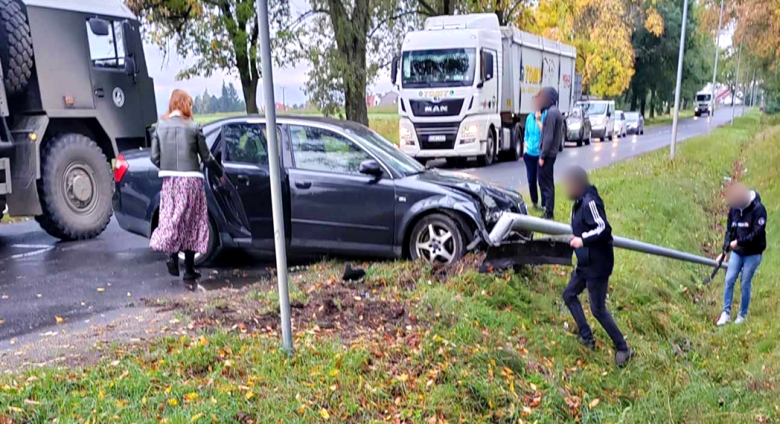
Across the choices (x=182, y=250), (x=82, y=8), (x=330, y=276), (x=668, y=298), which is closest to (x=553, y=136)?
(x=668, y=298)

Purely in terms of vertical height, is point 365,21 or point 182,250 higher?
point 365,21

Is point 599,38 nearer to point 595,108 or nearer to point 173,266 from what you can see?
point 595,108

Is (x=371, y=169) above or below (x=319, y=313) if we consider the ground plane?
above

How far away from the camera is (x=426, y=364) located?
4594 mm

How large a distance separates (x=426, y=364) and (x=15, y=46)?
7106 mm

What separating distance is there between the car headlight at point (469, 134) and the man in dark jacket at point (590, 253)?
13031mm

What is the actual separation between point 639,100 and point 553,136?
63.0 metres

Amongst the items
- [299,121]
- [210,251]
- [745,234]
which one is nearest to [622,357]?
[745,234]

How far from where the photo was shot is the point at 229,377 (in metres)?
4.24

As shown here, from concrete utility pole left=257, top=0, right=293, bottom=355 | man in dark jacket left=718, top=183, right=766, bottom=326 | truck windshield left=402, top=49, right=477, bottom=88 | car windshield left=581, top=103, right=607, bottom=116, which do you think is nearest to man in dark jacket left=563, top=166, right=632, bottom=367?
concrete utility pole left=257, top=0, right=293, bottom=355

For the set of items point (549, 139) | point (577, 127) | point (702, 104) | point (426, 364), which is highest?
point (549, 139)

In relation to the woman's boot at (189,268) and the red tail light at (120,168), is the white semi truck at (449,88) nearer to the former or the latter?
the red tail light at (120,168)

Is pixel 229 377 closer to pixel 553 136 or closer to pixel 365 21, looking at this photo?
pixel 553 136

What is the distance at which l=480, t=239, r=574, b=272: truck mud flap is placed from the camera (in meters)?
6.53
